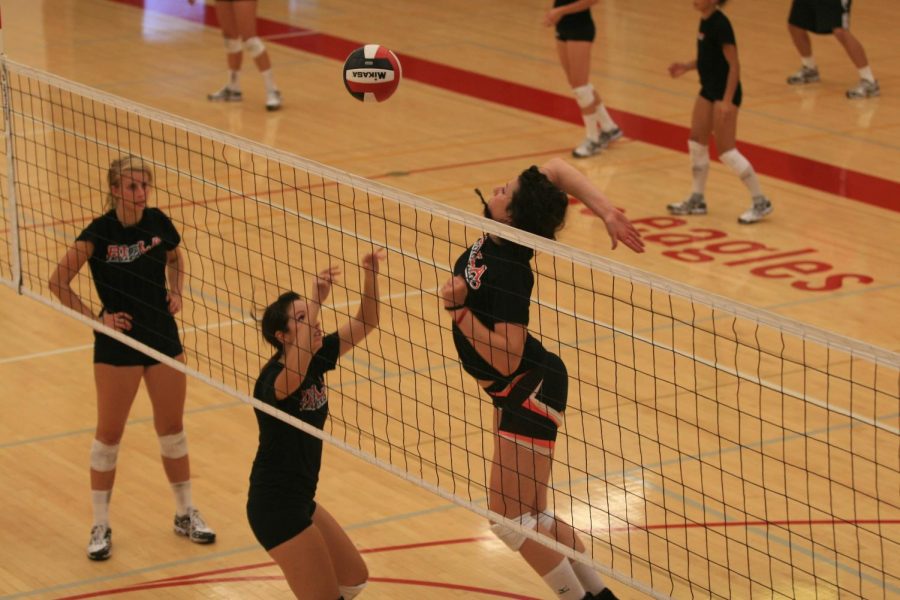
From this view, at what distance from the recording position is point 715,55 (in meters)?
11.2

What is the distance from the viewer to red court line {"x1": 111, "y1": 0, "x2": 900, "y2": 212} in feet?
40.9

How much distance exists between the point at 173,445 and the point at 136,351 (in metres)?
0.49

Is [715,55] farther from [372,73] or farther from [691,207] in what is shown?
[372,73]

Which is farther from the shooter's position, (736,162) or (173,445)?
(736,162)

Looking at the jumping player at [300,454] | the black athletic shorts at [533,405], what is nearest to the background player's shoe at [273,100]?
the jumping player at [300,454]

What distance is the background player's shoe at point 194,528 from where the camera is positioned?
686cm

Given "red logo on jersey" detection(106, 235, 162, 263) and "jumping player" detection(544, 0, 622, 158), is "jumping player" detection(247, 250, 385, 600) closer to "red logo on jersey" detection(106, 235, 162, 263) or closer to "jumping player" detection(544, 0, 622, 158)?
"red logo on jersey" detection(106, 235, 162, 263)

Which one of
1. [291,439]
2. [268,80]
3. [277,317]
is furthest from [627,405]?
[268,80]

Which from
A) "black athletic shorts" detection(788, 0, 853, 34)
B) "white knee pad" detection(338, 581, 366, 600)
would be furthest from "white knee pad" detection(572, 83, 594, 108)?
"white knee pad" detection(338, 581, 366, 600)

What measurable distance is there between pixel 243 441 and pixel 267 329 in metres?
2.55

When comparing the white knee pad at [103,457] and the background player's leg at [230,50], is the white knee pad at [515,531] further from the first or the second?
the background player's leg at [230,50]

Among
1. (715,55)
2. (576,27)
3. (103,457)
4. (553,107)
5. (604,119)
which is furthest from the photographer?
(553,107)

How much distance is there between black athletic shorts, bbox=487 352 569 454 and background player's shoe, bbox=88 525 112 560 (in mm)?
2178

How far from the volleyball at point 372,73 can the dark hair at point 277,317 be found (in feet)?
8.06
